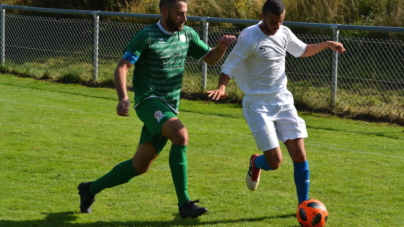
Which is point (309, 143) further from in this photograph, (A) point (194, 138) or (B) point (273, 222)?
(B) point (273, 222)

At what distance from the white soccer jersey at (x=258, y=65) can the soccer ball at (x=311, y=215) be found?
37.3 inches

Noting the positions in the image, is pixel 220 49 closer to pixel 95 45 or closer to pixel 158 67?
pixel 158 67

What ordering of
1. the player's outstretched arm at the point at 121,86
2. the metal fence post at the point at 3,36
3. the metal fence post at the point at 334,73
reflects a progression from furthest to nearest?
the metal fence post at the point at 3,36
the metal fence post at the point at 334,73
the player's outstretched arm at the point at 121,86

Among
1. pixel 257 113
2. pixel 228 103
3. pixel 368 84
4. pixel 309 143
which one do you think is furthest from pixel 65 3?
pixel 257 113

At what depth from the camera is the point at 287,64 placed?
15.0m

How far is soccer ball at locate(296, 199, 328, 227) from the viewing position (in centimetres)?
527

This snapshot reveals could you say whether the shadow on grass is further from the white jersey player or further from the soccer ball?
the white jersey player

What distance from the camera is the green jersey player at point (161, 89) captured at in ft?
17.4

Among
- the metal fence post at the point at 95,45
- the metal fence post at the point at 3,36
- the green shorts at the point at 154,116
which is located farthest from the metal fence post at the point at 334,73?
the metal fence post at the point at 3,36

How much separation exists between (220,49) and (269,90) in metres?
0.55

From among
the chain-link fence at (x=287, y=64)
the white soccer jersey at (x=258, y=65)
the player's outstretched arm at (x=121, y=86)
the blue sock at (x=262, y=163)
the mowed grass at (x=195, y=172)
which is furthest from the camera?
the chain-link fence at (x=287, y=64)

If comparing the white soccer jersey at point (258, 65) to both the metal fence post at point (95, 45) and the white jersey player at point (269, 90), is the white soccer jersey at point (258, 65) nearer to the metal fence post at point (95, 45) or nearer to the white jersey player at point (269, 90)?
the white jersey player at point (269, 90)

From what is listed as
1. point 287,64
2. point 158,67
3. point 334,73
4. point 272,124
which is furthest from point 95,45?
point 272,124

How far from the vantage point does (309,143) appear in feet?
30.4
